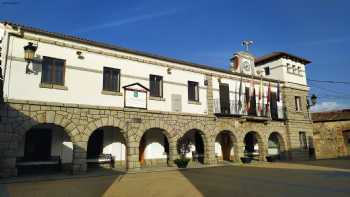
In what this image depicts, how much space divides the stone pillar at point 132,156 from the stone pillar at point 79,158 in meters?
2.09

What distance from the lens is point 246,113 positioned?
18219 millimetres

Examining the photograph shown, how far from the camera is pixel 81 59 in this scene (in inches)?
491

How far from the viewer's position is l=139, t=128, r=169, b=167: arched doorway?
1487 centimetres

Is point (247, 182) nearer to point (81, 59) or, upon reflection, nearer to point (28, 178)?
point (28, 178)

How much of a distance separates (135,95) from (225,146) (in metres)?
7.95

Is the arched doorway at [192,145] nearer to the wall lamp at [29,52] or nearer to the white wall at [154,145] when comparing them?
the white wall at [154,145]

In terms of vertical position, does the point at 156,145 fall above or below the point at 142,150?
above

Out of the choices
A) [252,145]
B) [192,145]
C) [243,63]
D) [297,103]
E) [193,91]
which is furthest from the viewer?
[297,103]

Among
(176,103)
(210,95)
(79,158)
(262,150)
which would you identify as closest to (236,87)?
(210,95)

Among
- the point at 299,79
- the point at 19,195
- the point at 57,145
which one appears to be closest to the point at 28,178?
the point at 57,145

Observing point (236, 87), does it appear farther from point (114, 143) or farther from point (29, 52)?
point (29, 52)

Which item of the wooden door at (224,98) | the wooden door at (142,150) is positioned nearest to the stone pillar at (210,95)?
the wooden door at (224,98)

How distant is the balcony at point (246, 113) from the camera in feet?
55.4

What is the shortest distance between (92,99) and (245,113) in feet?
33.0
